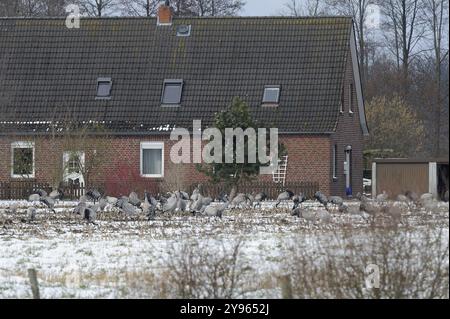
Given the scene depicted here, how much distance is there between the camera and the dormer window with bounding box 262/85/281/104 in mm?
45375

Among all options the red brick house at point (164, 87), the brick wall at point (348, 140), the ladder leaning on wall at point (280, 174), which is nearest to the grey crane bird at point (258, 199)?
the ladder leaning on wall at point (280, 174)

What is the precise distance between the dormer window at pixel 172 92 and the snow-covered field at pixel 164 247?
14.0 meters

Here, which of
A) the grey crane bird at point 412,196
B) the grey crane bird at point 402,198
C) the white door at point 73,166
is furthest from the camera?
the white door at point 73,166

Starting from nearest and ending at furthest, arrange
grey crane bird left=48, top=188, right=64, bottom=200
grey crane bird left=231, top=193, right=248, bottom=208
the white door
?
grey crane bird left=231, top=193, right=248, bottom=208 → grey crane bird left=48, top=188, right=64, bottom=200 → the white door

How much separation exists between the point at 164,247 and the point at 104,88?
26.8m

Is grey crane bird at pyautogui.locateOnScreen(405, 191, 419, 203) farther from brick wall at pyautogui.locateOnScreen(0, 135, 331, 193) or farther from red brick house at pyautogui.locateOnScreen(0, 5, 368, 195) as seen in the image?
red brick house at pyautogui.locateOnScreen(0, 5, 368, 195)

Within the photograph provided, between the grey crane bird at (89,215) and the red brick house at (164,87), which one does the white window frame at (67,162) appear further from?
the grey crane bird at (89,215)

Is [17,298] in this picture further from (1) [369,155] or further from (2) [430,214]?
(1) [369,155]

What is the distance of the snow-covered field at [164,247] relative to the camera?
43.8ft

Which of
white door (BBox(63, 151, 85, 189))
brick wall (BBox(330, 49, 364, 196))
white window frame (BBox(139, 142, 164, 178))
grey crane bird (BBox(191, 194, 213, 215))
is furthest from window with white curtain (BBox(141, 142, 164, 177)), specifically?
grey crane bird (BBox(191, 194, 213, 215))

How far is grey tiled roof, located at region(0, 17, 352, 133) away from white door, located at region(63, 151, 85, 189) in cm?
239

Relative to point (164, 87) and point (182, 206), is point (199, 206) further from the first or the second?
point (164, 87)

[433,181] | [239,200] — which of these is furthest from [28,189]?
[433,181]

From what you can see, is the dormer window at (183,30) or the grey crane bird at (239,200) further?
the dormer window at (183,30)
